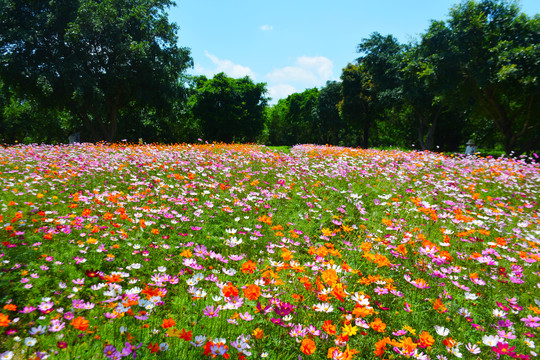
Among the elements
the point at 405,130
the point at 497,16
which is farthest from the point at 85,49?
the point at 405,130

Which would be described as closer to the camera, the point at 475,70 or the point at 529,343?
the point at 529,343

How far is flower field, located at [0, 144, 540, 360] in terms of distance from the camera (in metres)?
2.22

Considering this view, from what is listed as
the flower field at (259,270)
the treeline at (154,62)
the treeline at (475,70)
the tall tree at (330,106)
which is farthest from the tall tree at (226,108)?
the flower field at (259,270)

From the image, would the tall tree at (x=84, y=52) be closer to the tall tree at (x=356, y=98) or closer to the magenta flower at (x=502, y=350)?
the magenta flower at (x=502, y=350)

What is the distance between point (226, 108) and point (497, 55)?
31.1 meters

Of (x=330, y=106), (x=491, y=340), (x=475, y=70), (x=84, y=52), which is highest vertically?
(x=330, y=106)

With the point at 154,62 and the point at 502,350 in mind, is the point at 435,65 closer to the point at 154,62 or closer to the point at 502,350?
the point at 154,62

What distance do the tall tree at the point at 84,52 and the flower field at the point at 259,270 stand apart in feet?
40.3

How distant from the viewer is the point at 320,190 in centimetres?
671

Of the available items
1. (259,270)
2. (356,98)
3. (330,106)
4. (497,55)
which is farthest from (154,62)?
(330,106)

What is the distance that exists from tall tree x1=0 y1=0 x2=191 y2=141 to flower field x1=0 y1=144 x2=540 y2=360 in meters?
12.3

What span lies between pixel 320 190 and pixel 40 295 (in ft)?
18.0

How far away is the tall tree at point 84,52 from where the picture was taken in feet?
53.0

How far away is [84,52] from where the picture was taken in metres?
17.4
